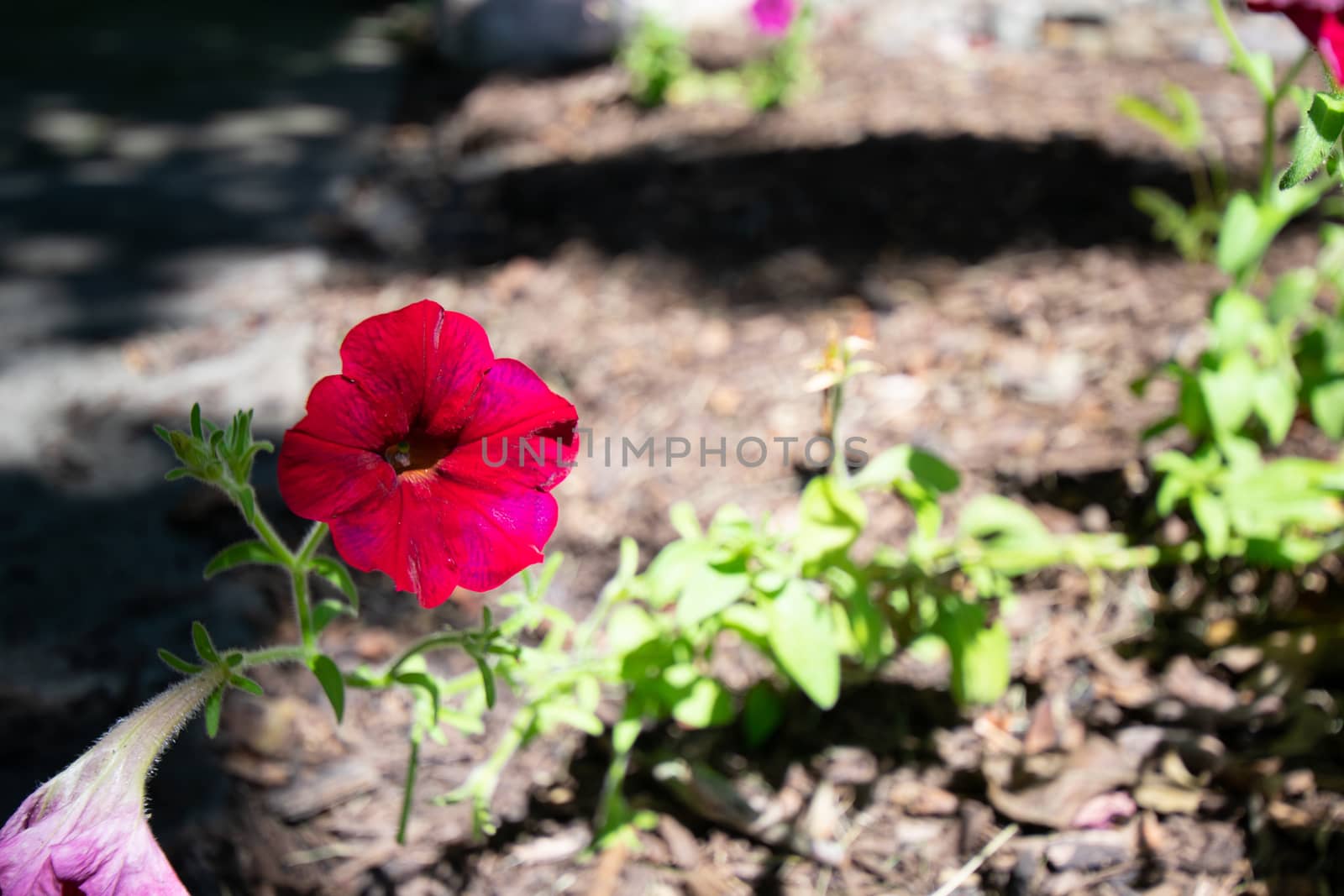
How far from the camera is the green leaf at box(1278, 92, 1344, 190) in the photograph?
2.92 ft

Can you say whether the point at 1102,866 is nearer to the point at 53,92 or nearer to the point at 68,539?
the point at 68,539

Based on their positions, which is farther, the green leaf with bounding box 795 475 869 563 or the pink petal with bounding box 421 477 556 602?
the green leaf with bounding box 795 475 869 563

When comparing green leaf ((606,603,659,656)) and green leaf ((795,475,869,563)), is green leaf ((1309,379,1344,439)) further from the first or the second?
green leaf ((606,603,659,656))

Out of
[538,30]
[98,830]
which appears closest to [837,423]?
[98,830]

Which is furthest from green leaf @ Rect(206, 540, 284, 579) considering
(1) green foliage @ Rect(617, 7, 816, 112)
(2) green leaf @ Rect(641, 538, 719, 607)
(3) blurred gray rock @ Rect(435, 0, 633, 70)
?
(3) blurred gray rock @ Rect(435, 0, 633, 70)

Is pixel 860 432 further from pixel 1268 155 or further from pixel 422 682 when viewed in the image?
pixel 422 682

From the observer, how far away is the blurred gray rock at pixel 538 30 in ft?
17.5

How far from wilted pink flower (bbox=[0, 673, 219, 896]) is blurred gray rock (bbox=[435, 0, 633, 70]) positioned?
4825mm

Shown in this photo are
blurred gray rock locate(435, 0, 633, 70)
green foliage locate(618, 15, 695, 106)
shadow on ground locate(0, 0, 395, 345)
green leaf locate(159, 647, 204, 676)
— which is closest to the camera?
green leaf locate(159, 647, 204, 676)

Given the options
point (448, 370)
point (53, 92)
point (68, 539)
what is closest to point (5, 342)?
point (68, 539)

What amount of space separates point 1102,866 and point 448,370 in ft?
3.89

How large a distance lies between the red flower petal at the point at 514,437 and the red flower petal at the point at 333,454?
0.09 meters

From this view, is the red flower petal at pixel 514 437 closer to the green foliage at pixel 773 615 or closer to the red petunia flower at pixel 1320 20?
the green foliage at pixel 773 615

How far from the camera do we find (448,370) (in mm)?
1143
